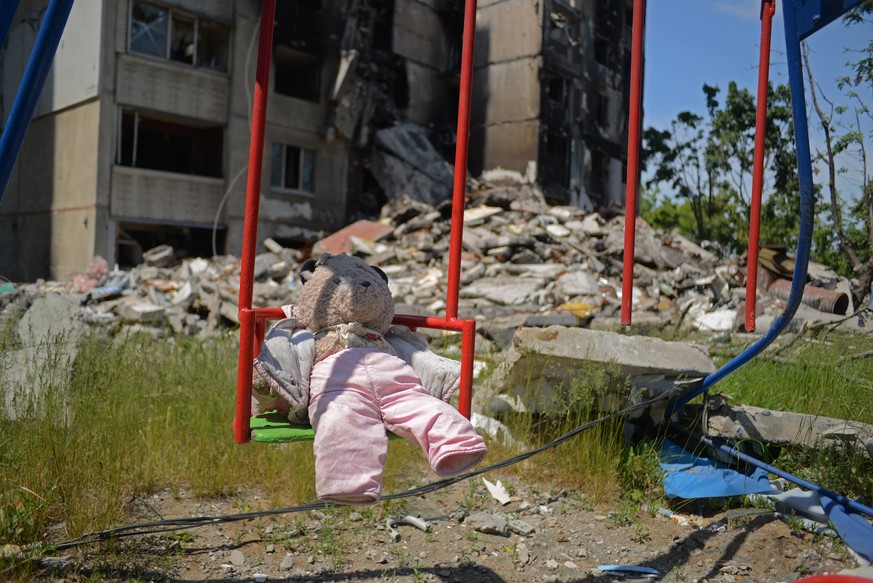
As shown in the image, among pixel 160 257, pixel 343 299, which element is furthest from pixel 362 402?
pixel 160 257

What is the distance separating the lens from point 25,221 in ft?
51.5

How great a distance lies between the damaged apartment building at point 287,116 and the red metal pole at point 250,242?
1273cm

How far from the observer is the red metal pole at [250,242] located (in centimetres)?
223

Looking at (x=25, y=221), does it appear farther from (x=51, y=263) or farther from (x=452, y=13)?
(x=452, y=13)

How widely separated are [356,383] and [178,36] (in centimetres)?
1452

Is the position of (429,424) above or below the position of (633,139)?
below

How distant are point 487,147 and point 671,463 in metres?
16.4

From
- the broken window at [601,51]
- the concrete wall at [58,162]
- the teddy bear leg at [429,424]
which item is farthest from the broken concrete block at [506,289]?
the broken window at [601,51]

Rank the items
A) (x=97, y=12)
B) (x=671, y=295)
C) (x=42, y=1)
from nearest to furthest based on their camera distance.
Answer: (x=671, y=295), (x=97, y=12), (x=42, y=1)

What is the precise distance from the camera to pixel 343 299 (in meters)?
2.64

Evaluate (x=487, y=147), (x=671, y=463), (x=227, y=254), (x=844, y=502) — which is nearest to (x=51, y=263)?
(x=227, y=254)

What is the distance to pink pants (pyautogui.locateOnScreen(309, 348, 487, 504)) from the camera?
2096 millimetres

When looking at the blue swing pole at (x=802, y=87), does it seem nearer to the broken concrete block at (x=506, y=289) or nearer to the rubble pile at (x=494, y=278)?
the rubble pile at (x=494, y=278)

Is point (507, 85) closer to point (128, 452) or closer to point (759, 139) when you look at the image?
point (759, 139)
